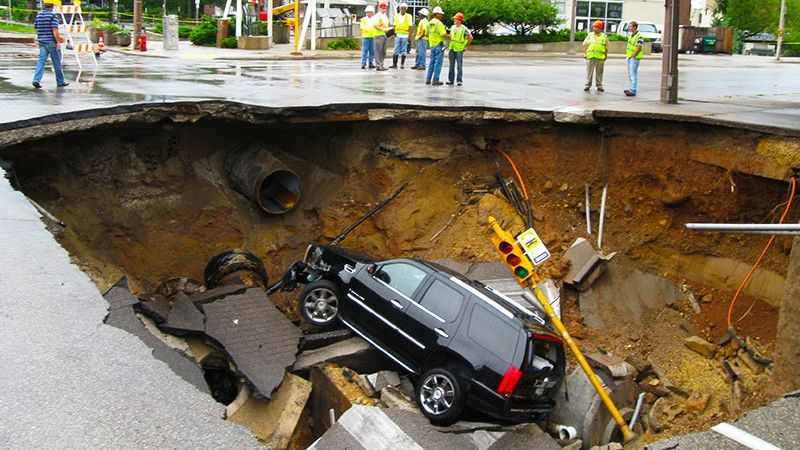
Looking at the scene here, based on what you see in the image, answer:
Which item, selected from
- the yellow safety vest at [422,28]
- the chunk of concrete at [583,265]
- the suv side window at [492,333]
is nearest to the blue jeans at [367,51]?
the yellow safety vest at [422,28]

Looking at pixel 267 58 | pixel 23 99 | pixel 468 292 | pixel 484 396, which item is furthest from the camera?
pixel 267 58

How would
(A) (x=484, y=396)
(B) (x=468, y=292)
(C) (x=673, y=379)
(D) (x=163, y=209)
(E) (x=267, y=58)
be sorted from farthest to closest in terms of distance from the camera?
1. (E) (x=267, y=58)
2. (D) (x=163, y=209)
3. (C) (x=673, y=379)
4. (B) (x=468, y=292)
5. (A) (x=484, y=396)

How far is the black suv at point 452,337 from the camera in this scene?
28.0 feet

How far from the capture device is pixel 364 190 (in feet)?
47.1

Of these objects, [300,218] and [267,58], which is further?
[267,58]

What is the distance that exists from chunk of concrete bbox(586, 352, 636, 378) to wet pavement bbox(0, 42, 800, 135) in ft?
12.9

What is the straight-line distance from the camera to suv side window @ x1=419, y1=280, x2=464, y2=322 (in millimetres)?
9180

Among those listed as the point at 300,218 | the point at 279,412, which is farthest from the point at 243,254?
the point at 279,412

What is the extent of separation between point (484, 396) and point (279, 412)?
8.08 feet

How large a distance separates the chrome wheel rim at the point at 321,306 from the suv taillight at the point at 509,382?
10.4 feet

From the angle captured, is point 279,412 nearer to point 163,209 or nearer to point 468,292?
point 468,292

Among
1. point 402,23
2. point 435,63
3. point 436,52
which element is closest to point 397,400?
point 435,63

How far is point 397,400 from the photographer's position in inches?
357

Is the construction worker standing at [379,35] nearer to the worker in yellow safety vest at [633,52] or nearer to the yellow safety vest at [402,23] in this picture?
the yellow safety vest at [402,23]
